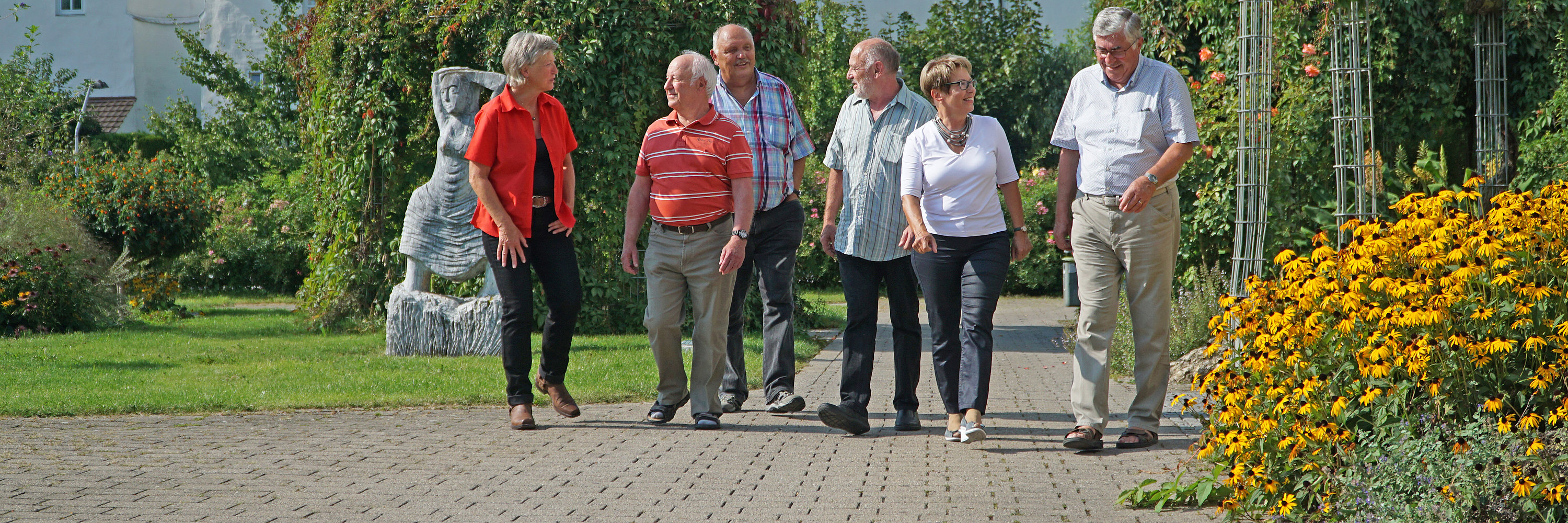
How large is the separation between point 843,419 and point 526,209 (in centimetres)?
162

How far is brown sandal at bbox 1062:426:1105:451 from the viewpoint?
424 centimetres

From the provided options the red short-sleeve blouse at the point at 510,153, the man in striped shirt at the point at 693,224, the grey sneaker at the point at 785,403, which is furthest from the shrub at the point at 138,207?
the grey sneaker at the point at 785,403

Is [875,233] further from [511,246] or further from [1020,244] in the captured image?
[511,246]

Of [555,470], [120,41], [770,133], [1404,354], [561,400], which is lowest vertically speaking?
[555,470]

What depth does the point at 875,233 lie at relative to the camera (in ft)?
15.3

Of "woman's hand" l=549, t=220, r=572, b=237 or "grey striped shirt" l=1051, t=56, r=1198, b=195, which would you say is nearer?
"grey striped shirt" l=1051, t=56, r=1198, b=195

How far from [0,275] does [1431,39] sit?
12.1 metres

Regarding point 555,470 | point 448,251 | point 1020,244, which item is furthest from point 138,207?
point 1020,244

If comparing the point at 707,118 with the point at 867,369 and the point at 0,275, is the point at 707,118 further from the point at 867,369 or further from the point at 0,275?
the point at 0,275

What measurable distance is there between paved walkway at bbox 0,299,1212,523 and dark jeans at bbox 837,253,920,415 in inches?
9.1

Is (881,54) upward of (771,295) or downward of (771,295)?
upward

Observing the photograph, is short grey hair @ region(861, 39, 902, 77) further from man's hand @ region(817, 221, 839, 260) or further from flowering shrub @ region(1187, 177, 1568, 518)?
flowering shrub @ region(1187, 177, 1568, 518)

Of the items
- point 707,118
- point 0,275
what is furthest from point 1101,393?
point 0,275

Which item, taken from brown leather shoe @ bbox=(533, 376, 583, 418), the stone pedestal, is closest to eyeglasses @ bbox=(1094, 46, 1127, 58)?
brown leather shoe @ bbox=(533, 376, 583, 418)
